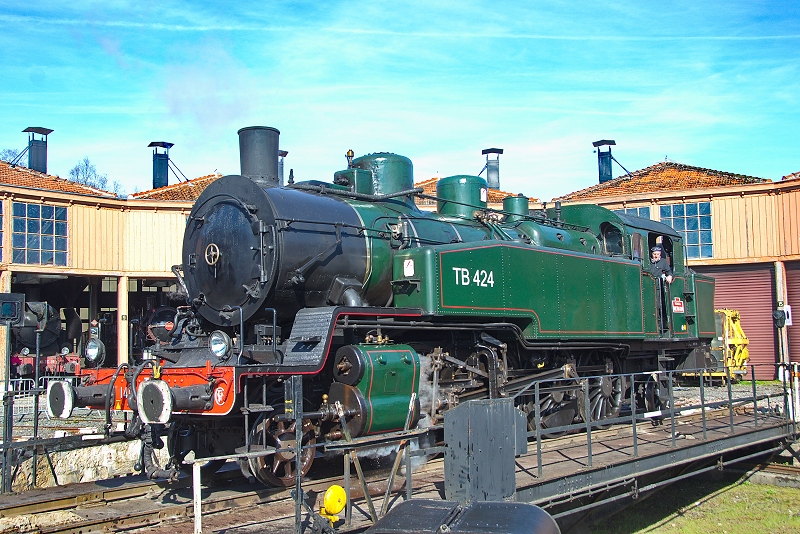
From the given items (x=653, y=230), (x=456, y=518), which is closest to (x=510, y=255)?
(x=653, y=230)

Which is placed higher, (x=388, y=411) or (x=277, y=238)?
(x=277, y=238)

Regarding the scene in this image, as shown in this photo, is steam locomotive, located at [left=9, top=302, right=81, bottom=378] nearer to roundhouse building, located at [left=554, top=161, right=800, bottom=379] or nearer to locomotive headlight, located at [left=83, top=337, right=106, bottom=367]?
locomotive headlight, located at [left=83, top=337, right=106, bottom=367]

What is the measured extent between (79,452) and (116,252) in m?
12.2

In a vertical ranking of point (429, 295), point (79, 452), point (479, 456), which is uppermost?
point (429, 295)

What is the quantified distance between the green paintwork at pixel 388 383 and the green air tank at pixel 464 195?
379 centimetres

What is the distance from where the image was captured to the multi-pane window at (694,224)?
75.8 feet

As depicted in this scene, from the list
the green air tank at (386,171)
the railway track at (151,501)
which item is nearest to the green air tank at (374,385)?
the railway track at (151,501)

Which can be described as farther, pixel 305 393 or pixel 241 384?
pixel 305 393

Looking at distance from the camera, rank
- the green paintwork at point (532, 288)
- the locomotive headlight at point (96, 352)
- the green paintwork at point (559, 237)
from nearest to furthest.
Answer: the green paintwork at point (532, 288)
the locomotive headlight at point (96, 352)
the green paintwork at point (559, 237)

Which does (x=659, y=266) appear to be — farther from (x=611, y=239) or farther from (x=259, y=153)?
(x=259, y=153)

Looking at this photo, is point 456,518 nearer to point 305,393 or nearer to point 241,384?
point 241,384

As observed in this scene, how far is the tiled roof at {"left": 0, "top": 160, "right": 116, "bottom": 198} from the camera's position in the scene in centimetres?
2211

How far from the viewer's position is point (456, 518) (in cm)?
425

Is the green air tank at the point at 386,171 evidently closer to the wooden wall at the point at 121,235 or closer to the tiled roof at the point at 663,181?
the wooden wall at the point at 121,235
